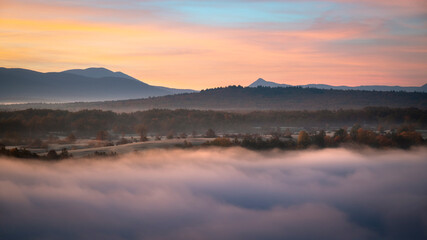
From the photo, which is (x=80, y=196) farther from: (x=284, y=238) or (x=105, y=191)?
(x=284, y=238)

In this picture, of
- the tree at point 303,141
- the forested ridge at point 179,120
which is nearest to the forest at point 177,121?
the forested ridge at point 179,120

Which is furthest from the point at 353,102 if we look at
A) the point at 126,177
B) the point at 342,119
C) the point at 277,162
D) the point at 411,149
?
the point at 126,177

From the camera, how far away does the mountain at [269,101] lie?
140250 millimetres

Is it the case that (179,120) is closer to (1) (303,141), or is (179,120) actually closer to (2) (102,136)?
(2) (102,136)

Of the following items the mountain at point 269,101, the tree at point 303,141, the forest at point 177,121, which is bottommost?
the tree at point 303,141

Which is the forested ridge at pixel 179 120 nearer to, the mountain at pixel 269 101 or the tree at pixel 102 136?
the tree at pixel 102 136

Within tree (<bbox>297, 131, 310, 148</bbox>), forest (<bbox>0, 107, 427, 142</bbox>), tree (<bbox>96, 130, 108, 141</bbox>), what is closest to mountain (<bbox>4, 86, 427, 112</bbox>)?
forest (<bbox>0, 107, 427, 142</bbox>)

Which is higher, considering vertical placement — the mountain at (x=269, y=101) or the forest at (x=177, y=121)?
the mountain at (x=269, y=101)

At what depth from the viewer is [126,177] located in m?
47.2

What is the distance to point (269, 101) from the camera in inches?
6122

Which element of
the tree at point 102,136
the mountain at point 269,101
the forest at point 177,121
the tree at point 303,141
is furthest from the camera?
the mountain at point 269,101

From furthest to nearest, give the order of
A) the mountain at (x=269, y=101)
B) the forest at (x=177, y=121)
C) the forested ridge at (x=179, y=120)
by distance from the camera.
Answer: the mountain at (x=269, y=101) → the forested ridge at (x=179, y=120) → the forest at (x=177, y=121)

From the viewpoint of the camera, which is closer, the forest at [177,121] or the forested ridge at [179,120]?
the forest at [177,121]

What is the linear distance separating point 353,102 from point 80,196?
11351 centimetres
